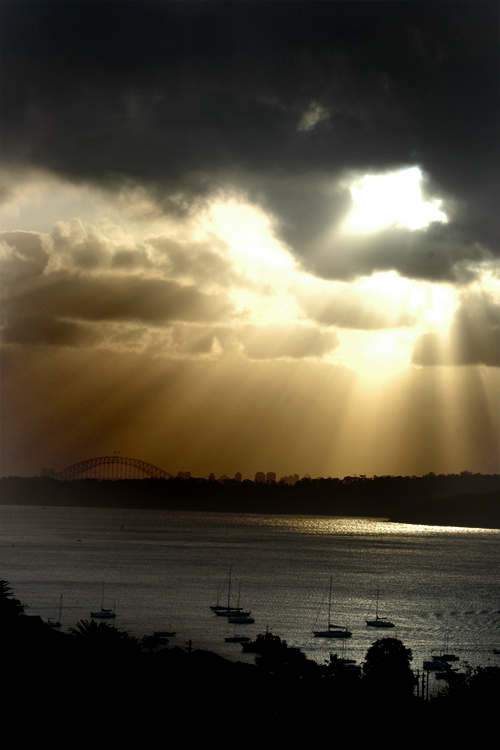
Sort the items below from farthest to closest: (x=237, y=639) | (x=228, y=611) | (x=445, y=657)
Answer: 1. (x=228, y=611)
2. (x=237, y=639)
3. (x=445, y=657)

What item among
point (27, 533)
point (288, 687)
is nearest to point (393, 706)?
point (288, 687)

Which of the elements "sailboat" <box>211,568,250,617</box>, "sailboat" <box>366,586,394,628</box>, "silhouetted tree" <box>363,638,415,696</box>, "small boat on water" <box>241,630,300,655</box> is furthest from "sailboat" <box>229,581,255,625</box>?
"silhouetted tree" <box>363,638,415,696</box>

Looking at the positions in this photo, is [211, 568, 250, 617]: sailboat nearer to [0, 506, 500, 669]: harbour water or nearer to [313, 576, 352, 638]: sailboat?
[0, 506, 500, 669]: harbour water

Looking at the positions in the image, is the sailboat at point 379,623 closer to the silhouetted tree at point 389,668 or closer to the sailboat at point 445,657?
the sailboat at point 445,657

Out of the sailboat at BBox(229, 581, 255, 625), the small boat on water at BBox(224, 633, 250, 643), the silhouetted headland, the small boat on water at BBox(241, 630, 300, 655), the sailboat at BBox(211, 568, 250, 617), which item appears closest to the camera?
the silhouetted headland

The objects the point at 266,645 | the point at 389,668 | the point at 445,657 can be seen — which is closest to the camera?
the point at 389,668

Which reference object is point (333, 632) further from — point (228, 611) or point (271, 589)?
point (271, 589)

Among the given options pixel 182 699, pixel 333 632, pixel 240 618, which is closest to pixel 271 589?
pixel 240 618

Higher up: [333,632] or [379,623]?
[333,632]

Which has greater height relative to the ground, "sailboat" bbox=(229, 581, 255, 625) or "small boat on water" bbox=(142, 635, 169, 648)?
"small boat on water" bbox=(142, 635, 169, 648)
